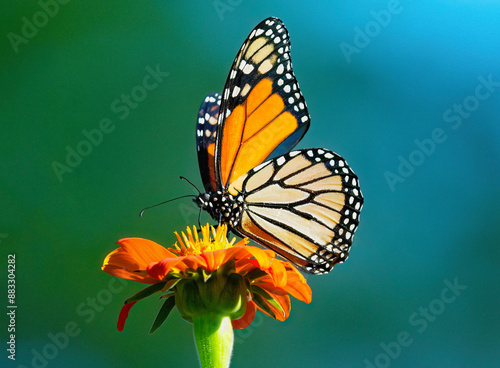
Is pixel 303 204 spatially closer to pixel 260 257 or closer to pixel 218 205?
pixel 218 205

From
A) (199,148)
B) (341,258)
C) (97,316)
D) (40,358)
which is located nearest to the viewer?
(341,258)

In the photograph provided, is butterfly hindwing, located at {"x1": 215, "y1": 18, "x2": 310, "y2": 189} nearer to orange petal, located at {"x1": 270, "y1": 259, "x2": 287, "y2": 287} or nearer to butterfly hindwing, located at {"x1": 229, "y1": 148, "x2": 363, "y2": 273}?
butterfly hindwing, located at {"x1": 229, "y1": 148, "x2": 363, "y2": 273}

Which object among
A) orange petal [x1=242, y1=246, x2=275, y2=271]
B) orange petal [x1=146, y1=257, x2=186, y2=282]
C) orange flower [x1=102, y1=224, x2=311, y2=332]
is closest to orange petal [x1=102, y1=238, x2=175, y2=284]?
orange flower [x1=102, y1=224, x2=311, y2=332]

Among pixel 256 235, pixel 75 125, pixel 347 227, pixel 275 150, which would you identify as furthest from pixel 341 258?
pixel 75 125

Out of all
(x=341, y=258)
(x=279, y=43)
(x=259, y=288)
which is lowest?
(x=341, y=258)

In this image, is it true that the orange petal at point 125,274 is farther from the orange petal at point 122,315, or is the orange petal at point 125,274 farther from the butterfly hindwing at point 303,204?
the butterfly hindwing at point 303,204

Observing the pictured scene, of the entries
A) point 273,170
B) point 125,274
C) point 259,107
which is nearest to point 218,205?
point 273,170

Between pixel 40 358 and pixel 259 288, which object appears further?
pixel 40 358

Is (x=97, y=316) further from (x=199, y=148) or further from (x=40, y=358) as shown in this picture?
(x=199, y=148)
